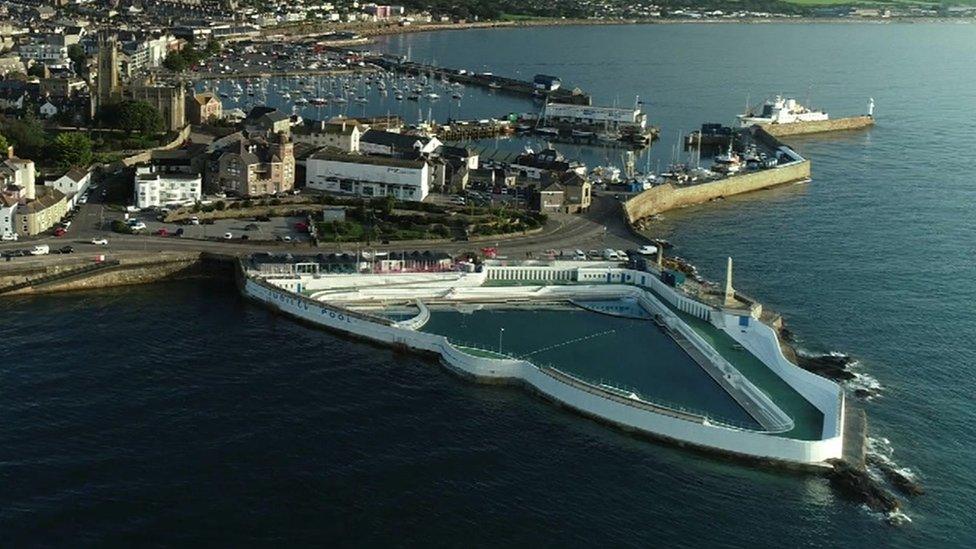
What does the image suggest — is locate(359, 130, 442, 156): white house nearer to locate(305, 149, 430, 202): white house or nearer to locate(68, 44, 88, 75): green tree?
locate(305, 149, 430, 202): white house

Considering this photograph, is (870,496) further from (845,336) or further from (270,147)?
(270,147)

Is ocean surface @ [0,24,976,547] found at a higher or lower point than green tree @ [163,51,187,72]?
lower

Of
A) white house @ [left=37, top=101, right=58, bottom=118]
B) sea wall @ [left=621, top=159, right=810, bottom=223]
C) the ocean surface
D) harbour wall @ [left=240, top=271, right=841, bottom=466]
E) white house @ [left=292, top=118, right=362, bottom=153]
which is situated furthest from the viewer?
white house @ [left=37, top=101, right=58, bottom=118]

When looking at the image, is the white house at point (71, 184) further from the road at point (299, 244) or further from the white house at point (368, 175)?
the white house at point (368, 175)

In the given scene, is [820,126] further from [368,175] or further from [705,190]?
[368,175]

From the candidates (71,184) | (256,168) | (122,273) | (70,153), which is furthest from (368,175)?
(122,273)

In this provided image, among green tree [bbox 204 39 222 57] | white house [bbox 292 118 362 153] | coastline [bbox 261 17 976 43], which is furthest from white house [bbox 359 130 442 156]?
coastline [bbox 261 17 976 43]

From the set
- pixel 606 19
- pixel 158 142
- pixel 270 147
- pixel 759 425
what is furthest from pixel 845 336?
pixel 606 19
